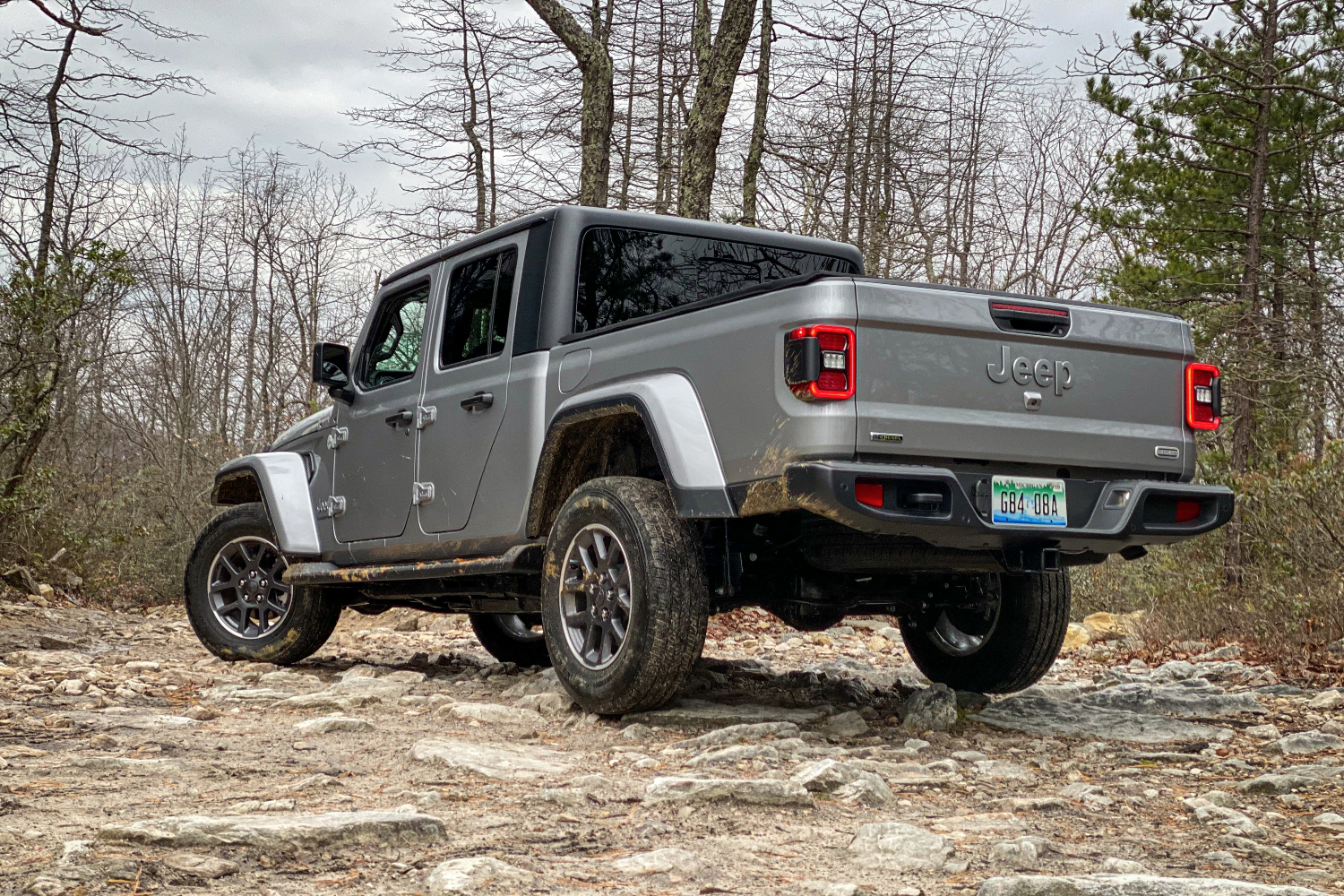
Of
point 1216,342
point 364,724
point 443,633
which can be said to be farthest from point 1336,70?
point 364,724

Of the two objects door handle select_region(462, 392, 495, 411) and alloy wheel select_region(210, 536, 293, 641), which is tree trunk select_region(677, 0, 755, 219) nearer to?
alloy wheel select_region(210, 536, 293, 641)

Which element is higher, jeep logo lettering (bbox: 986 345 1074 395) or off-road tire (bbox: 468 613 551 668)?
jeep logo lettering (bbox: 986 345 1074 395)

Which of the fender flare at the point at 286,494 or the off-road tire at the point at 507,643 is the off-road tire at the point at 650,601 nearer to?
the fender flare at the point at 286,494

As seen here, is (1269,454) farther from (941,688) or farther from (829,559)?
(829,559)

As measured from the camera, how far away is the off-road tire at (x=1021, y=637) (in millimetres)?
5344

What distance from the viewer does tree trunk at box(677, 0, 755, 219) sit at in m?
11.6

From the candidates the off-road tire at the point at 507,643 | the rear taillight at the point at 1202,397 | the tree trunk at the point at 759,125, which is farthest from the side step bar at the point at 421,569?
the tree trunk at the point at 759,125

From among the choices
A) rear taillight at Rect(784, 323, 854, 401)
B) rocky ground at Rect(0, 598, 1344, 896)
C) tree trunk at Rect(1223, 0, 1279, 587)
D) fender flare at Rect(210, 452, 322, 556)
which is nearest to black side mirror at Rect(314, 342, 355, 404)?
fender flare at Rect(210, 452, 322, 556)

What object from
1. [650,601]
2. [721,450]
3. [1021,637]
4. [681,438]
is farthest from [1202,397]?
[650,601]

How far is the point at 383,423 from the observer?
20.5 ft

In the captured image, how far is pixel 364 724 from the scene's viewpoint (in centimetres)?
461

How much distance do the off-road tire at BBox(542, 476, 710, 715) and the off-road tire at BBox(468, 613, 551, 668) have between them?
2847 millimetres

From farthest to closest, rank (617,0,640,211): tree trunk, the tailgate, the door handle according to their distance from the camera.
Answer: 1. (617,0,640,211): tree trunk
2. the door handle
3. the tailgate

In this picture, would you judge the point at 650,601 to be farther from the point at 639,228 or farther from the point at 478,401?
the point at 639,228
